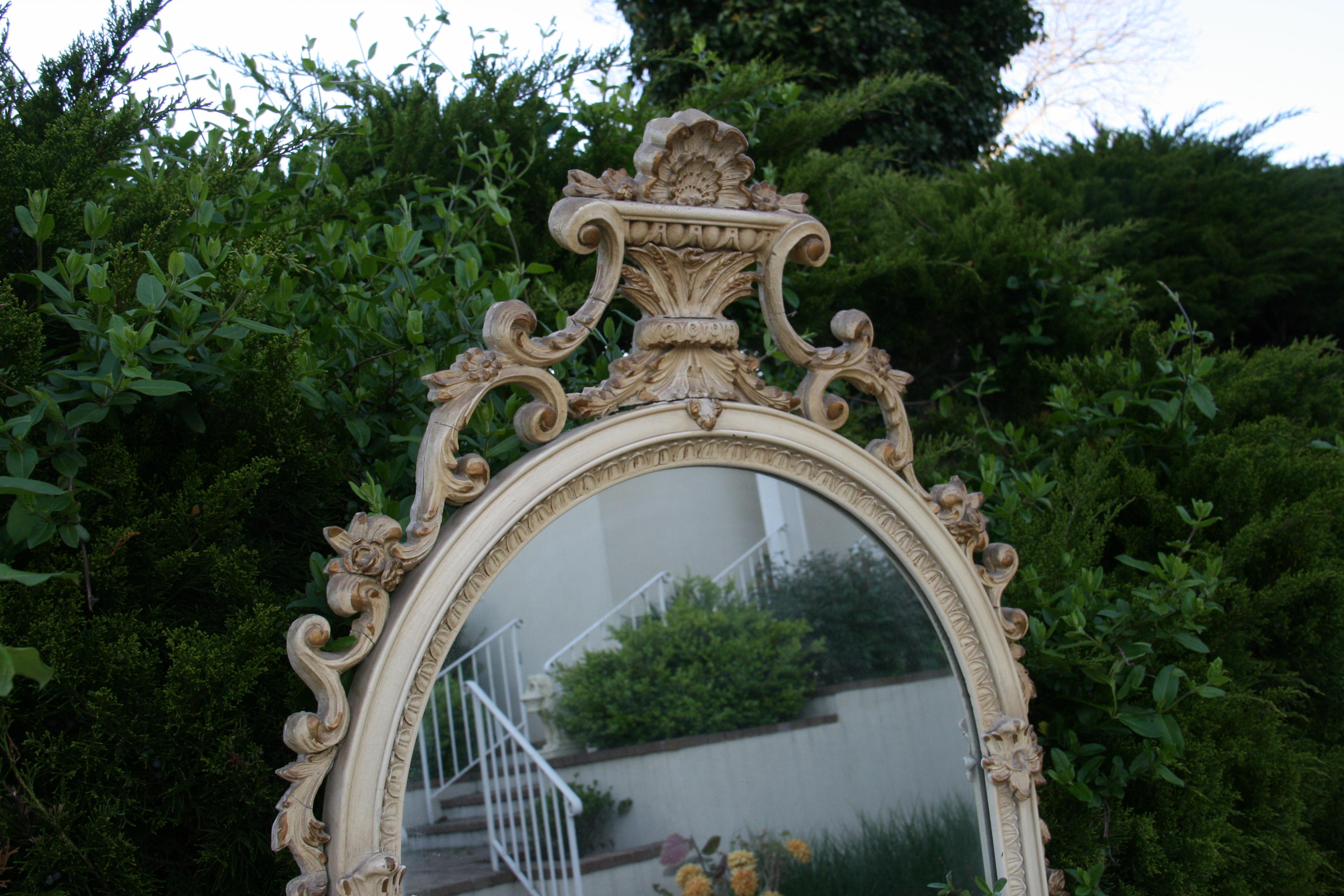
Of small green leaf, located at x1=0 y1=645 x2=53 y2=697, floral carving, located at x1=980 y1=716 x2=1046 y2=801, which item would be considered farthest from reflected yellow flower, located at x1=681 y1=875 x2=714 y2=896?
small green leaf, located at x1=0 y1=645 x2=53 y2=697

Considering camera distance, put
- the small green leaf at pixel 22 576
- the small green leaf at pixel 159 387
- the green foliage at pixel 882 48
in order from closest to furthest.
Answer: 1. the small green leaf at pixel 22 576
2. the small green leaf at pixel 159 387
3. the green foliage at pixel 882 48

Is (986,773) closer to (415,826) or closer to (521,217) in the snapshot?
(415,826)

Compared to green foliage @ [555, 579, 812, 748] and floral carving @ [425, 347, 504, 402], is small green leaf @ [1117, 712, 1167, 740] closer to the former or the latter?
green foliage @ [555, 579, 812, 748]

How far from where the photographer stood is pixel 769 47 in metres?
6.34

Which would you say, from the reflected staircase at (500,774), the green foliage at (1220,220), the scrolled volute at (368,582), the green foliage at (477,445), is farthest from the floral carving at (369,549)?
the green foliage at (1220,220)

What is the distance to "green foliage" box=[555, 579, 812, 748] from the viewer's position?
208 cm

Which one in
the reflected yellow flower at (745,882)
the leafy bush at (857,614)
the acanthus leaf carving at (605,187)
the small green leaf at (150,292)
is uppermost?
the acanthus leaf carving at (605,187)

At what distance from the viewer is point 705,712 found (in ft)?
7.04

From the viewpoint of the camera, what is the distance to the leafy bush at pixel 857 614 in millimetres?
1792

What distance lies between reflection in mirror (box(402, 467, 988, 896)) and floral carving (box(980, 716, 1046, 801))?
0.05m

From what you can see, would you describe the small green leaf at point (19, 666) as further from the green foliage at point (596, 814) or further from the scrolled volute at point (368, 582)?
the green foliage at point (596, 814)

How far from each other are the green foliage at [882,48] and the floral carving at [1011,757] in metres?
4.84

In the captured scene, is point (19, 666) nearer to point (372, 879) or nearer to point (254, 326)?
point (372, 879)

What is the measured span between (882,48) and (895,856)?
5.91 m
